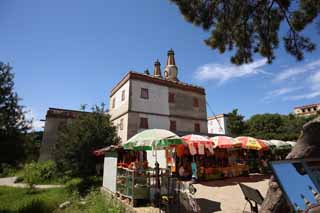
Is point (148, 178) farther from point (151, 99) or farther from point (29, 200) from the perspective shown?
point (151, 99)

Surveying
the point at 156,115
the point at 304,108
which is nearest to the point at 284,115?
the point at 304,108

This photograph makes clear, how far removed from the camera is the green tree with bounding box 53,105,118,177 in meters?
14.1

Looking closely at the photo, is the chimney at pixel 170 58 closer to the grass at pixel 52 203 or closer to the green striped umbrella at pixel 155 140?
the grass at pixel 52 203

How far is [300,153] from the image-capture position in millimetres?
4070

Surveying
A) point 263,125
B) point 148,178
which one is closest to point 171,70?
point 148,178

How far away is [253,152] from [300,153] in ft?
54.8

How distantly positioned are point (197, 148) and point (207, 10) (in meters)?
8.21

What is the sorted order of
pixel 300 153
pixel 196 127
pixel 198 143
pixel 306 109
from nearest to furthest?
pixel 300 153 < pixel 198 143 < pixel 196 127 < pixel 306 109

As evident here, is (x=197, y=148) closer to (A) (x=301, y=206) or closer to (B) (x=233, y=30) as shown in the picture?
(B) (x=233, y=30)

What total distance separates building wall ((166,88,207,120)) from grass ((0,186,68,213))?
12.8 m

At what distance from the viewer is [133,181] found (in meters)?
6.72

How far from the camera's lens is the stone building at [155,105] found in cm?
1764

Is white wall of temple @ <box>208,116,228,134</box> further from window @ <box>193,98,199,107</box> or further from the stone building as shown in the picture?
the stone building

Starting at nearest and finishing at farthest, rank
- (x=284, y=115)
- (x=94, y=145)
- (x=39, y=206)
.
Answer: (x=39, y=206)
(x=94, y=145)
(x=284, y=115)
